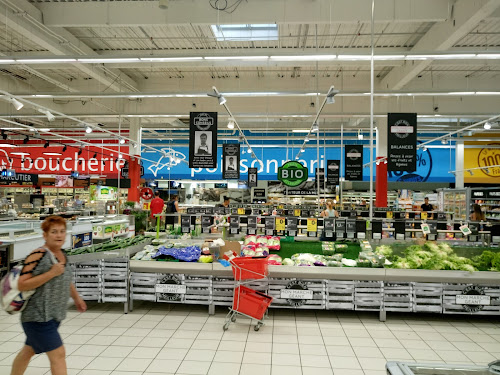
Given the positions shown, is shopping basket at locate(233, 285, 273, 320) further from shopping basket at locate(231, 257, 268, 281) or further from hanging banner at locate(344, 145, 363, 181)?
hanging banner at locate(344, 145, 363, 181)

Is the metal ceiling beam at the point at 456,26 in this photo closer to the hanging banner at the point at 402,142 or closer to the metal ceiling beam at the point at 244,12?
the metal ceiling beam at the point at 244,12

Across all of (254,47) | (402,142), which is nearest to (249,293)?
(402,142)

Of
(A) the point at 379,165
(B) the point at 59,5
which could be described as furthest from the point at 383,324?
(A) the point at 379,165

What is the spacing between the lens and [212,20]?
25.0 ft

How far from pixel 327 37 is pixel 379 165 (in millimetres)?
6717

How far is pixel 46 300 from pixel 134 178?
15.3 metres

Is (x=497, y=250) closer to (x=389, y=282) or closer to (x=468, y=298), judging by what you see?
(x=468, y=298)

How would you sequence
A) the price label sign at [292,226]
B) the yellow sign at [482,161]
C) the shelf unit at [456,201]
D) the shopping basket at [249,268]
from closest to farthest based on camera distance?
the shopping basket at [249,268] → the price label sign at [292,226] → the shelf unit at [456,201] → the yellow sign at [482,161]

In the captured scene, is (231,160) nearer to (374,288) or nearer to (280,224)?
(280,224)

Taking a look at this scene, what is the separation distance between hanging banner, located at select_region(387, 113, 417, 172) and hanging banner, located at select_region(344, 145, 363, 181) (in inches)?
178

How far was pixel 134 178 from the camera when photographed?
17.4 meters

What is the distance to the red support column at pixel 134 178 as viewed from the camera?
17.1m

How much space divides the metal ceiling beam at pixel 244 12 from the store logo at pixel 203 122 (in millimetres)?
2234

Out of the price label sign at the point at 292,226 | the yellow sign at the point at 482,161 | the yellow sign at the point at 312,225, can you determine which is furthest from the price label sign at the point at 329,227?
the yellow sign at the point at 482,161
